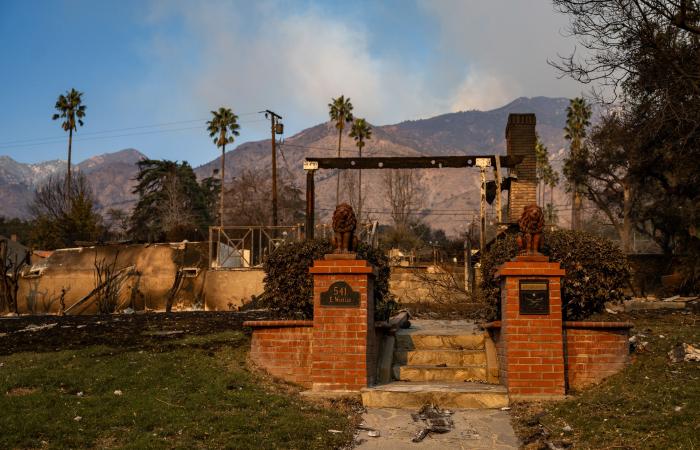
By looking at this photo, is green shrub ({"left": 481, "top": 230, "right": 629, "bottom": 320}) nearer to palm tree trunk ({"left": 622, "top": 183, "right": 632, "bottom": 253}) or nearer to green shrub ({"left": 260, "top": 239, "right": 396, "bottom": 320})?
green shrub ({"left": 260, "top": 239, "right": 396, "bottom": 320})

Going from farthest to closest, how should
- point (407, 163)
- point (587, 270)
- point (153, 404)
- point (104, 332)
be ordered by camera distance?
point (407, 163) → point (104, 332) → point (587, 270) → point (153, 404)

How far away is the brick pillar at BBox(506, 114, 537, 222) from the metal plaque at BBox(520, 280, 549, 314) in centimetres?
1304

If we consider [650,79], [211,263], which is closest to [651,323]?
[650,79]

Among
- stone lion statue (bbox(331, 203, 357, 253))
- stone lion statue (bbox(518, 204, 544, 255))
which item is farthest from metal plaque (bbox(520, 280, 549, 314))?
stone lion statue (bbox(331, 203, 357, 253))

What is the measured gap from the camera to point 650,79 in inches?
537

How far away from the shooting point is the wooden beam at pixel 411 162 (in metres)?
22.8

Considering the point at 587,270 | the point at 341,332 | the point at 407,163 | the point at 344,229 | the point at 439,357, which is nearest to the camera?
the point at 341,332

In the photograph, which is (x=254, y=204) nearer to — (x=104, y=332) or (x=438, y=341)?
(x=104, y=332)

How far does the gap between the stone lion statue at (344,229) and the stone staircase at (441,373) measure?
2037mm

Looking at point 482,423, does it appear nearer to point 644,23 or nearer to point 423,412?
point 423,412

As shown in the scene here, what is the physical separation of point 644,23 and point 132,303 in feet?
59.9

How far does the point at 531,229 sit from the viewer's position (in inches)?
376

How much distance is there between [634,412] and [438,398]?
250 centimetres

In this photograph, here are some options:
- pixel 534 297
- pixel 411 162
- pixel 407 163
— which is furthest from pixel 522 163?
pixel 534 297
